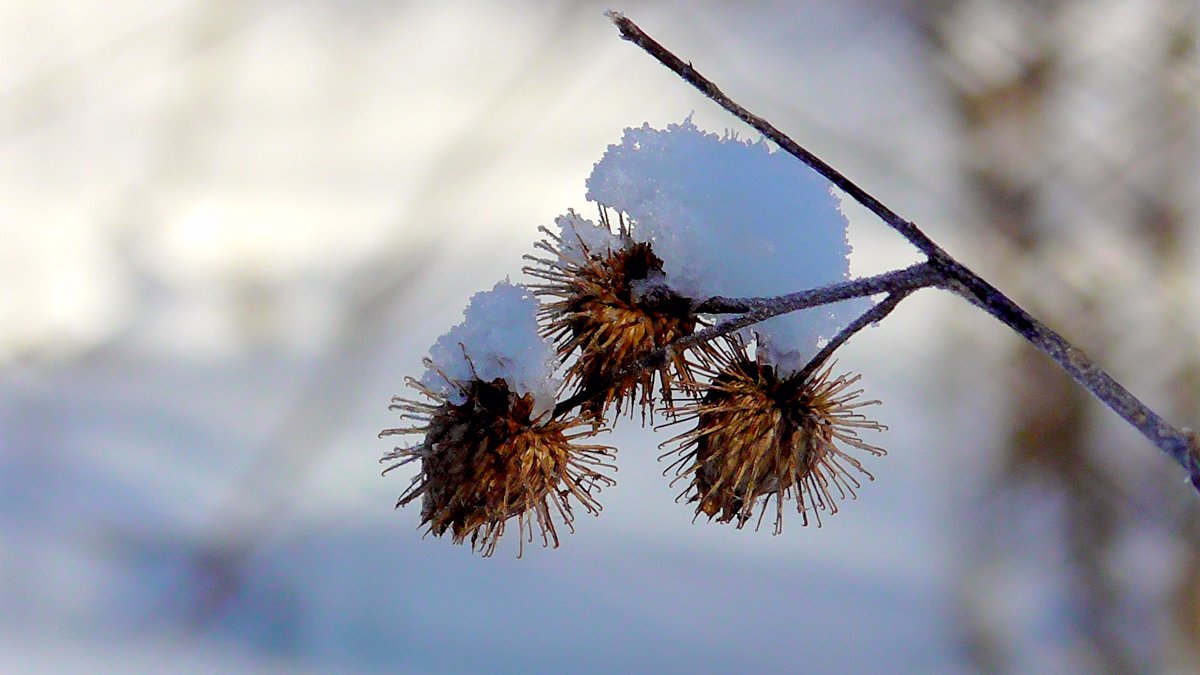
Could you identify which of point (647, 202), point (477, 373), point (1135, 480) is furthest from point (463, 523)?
point (1135, 480)

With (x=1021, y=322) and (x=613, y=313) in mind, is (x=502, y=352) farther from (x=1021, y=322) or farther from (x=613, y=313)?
(x=1021, y=322)

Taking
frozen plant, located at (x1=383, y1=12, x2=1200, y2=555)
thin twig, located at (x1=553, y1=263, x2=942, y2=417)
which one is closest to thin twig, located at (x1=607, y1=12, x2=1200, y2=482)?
thin twig, located at (x1=553, y1=263, x2=942, y2=417)

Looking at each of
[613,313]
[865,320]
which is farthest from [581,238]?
[865,320]

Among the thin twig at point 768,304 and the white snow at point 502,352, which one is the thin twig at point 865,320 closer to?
the thin twig at point 768,304

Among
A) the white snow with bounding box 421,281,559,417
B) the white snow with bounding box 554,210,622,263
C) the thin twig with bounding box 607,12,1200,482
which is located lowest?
the thin twig with bounding box 607,12,1200,482

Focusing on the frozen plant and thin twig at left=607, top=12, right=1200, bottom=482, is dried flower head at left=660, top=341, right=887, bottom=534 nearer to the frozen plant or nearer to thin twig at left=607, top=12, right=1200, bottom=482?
the frozen plant

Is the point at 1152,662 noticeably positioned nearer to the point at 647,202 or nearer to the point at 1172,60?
the point at 1172,60
